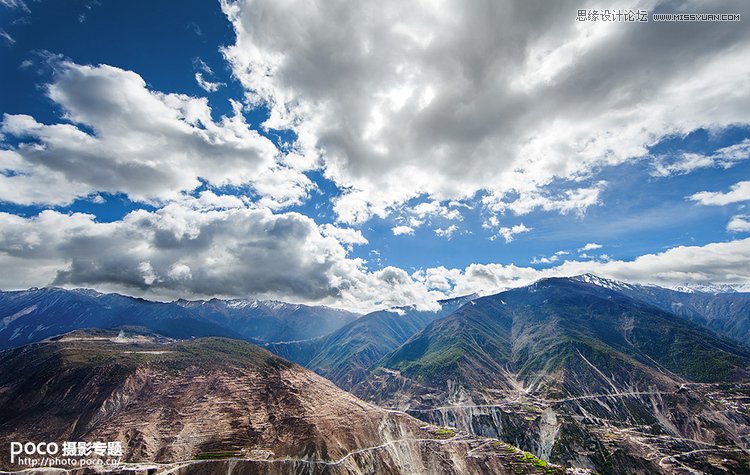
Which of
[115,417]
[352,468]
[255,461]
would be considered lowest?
[352,468]

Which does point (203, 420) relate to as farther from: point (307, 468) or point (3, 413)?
point (3, 413)

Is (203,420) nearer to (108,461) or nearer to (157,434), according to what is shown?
(157,434)

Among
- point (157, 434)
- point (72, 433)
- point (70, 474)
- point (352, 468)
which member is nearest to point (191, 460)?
point (157, 434)

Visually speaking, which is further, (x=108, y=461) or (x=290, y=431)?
(x=290, y=431)

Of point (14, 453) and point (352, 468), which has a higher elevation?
point (14, 453)

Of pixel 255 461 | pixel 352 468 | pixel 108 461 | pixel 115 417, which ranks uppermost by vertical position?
pixel 115 417

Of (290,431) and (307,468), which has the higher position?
(290,431)

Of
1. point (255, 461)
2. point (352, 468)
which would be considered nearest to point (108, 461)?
point (255, 461)

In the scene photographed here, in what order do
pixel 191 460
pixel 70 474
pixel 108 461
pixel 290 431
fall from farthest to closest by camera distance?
pixel 290 431
pixel 191 460
pixel 108 461
pixel 70 474

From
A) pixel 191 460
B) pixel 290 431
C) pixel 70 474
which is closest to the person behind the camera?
pixel 70 474
